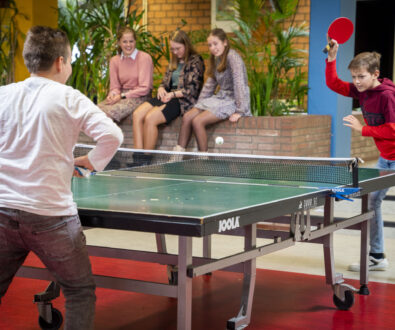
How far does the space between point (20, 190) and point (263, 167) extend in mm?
2399

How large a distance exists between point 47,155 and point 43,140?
6 centimetres

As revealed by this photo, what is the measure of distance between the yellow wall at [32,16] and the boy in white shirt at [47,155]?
6132mm

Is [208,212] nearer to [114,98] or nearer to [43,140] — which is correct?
[43,140]

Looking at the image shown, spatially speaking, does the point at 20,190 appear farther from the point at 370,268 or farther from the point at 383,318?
the point at 370,268

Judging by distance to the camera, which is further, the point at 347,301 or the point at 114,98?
the point at 114,98

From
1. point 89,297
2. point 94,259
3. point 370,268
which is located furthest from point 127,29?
point 89,297

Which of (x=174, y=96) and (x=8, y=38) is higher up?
(x=8, y=38)

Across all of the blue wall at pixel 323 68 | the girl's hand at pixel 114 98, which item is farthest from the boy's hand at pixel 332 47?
the girl's hand at pixel 114 98

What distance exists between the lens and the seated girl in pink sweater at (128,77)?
7.90 m

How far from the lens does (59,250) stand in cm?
302

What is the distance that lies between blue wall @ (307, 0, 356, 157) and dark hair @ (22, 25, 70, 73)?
17.9 ft

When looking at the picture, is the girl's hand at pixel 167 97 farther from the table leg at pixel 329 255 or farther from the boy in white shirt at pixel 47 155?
the boy in white shirt at pixel 47 155

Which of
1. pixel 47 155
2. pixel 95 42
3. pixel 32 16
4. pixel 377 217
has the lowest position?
pixel 377 217

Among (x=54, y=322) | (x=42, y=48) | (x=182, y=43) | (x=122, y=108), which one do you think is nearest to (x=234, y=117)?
(x=182, y=43)
